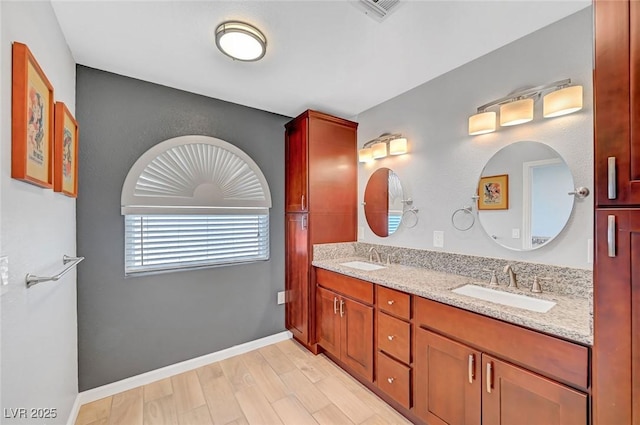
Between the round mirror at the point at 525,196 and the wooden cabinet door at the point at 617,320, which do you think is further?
the round mirror at the point at 525,196

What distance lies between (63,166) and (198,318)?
1521 millimetres

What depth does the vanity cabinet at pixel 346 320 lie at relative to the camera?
78.2 inches

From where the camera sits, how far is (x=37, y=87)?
3.56 ft

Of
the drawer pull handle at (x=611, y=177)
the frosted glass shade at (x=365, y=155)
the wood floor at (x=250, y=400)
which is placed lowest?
the wood floor at (x=250, y=400)

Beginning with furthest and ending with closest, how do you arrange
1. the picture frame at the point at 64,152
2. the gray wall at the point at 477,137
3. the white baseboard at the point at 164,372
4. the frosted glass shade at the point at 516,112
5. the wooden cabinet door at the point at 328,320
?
the wooden cabinet door at the point at 328,320 → the white baseboard at the point at 164,372 → the frosted glass shade at the point at 516,112 → the gray wall at the point at 477,137 → the picture frame at the point at 64,152

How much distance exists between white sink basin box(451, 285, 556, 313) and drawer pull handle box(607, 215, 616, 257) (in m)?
0.50

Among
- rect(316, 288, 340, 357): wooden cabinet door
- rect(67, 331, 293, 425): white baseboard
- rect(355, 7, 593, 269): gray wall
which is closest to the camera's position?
rect(355, 7, 593, 269): gray wall

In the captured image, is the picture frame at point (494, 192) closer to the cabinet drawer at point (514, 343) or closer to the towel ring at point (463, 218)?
the towel ring at point (463, 218)

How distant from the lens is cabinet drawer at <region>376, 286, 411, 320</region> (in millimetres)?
1701

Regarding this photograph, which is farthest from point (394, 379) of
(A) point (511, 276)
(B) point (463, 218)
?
(B) point (463, 218)

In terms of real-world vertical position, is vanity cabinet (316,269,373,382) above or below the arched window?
below

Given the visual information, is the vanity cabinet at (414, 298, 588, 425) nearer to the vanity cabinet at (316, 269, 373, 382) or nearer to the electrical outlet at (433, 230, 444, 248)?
the vanity cabinet at (316, 269, 373, 382)

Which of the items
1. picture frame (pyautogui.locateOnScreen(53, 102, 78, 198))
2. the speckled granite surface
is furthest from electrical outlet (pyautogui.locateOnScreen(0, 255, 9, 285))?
the speckled granite surface

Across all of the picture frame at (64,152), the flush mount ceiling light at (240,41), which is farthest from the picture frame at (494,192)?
the picture frame at (64,152)
